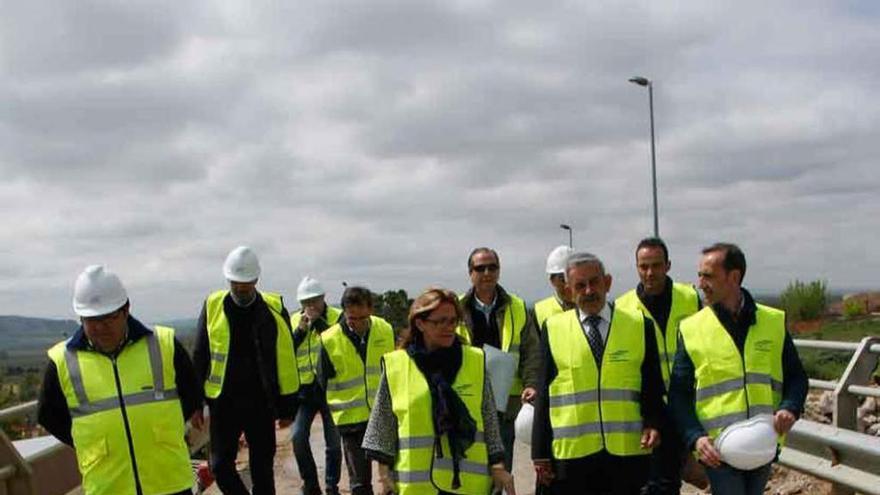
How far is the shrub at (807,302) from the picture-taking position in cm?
2761

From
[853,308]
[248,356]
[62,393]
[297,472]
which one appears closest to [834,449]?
[248,356]

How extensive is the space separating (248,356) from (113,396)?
2075 mm

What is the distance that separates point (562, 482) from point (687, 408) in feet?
2.41

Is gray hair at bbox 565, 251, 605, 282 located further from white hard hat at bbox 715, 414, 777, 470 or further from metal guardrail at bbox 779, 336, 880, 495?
metal guardrail at bbox 779, 336, 880, 495

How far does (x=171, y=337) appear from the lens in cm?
480

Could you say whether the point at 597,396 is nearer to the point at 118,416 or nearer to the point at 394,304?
the point at 118,416

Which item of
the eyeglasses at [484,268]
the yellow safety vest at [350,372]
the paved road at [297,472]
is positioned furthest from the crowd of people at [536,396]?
the paved road at [297,472]

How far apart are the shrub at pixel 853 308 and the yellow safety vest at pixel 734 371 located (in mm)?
25803

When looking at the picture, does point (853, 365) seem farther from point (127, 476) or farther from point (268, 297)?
point (127, 476)

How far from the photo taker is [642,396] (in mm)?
4871

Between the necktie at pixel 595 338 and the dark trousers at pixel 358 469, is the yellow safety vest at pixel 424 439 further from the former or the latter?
the dark trousers at pixel 358 469

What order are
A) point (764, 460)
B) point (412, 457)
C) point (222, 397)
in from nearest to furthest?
point (412, 457)
point (764, 460)
point (222, 397)

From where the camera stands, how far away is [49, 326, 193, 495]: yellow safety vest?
4508mm

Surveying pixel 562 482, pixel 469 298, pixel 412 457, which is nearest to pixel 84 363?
pixel 412 457
